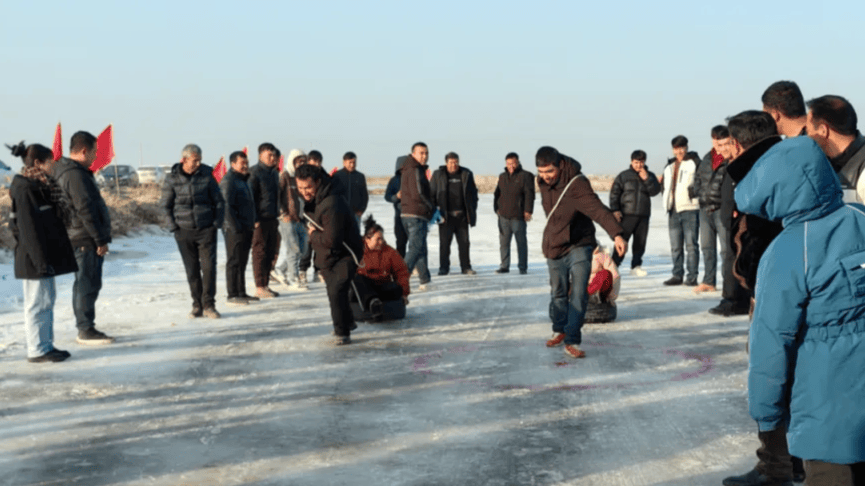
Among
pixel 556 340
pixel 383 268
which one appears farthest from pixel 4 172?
pixel 556 340

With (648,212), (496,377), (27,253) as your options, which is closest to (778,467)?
(496,377)

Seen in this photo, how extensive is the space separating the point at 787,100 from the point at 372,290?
5.87 meters

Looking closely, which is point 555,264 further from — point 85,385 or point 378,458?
point 85,385

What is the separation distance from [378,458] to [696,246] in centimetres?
866

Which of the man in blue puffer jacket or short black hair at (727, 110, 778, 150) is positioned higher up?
short black hair at (727, 110, 778, 150)

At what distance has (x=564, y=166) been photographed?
25.6ft

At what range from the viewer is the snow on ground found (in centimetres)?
492

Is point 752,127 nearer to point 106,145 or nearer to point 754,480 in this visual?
point 754,480

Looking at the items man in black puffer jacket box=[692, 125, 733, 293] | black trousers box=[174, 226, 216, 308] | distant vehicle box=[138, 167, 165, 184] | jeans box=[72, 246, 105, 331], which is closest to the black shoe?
man in black puffer jacket box=[692, 125, 733, 293]

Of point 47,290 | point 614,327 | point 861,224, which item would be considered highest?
point 861,224

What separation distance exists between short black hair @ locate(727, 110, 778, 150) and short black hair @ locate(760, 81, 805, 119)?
139 mm

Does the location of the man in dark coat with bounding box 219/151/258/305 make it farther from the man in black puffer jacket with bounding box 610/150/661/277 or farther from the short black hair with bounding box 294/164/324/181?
the man in black puffer jacket with bounding box 610/150/661/277

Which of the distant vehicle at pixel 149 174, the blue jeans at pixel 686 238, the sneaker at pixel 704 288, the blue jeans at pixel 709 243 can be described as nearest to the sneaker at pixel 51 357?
the blue jeans at pixel 709 243

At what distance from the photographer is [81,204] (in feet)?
27.1
